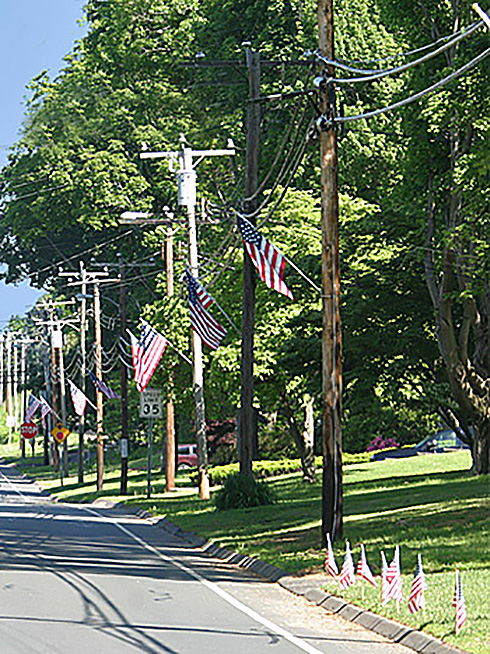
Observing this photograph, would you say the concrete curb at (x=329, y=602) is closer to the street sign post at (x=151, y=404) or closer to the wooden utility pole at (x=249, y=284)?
the wooden utility pole at (x=249, y=284)

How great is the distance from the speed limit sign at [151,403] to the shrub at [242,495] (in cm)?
1052

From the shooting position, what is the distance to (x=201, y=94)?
184 ft

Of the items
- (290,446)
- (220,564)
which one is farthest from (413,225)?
(290,446)

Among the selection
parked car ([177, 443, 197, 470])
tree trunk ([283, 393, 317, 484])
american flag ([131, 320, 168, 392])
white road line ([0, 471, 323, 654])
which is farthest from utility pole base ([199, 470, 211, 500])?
parked car ([177, 443, 197, 470])

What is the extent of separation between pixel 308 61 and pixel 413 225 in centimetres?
1080

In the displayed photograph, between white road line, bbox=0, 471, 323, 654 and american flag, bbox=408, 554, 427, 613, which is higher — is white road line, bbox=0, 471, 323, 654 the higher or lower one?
the lower one

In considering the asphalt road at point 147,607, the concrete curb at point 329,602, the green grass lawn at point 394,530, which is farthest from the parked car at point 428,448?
the asphalt road at point 147,607

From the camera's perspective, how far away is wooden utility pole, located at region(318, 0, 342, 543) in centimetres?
2022

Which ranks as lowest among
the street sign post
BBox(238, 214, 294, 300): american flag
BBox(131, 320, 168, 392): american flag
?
the street sign post

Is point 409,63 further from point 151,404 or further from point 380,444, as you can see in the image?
point 380,444

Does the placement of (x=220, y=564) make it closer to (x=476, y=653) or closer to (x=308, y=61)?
(x=308, y=61)

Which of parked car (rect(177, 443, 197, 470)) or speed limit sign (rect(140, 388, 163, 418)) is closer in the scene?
speed limit sign (rect(140, 388, 163, 418))

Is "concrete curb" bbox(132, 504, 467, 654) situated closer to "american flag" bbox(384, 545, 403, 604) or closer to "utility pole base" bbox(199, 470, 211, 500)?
"american flag" bbox(384, 545, 403, 604)

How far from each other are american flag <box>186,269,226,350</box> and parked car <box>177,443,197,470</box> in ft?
123
